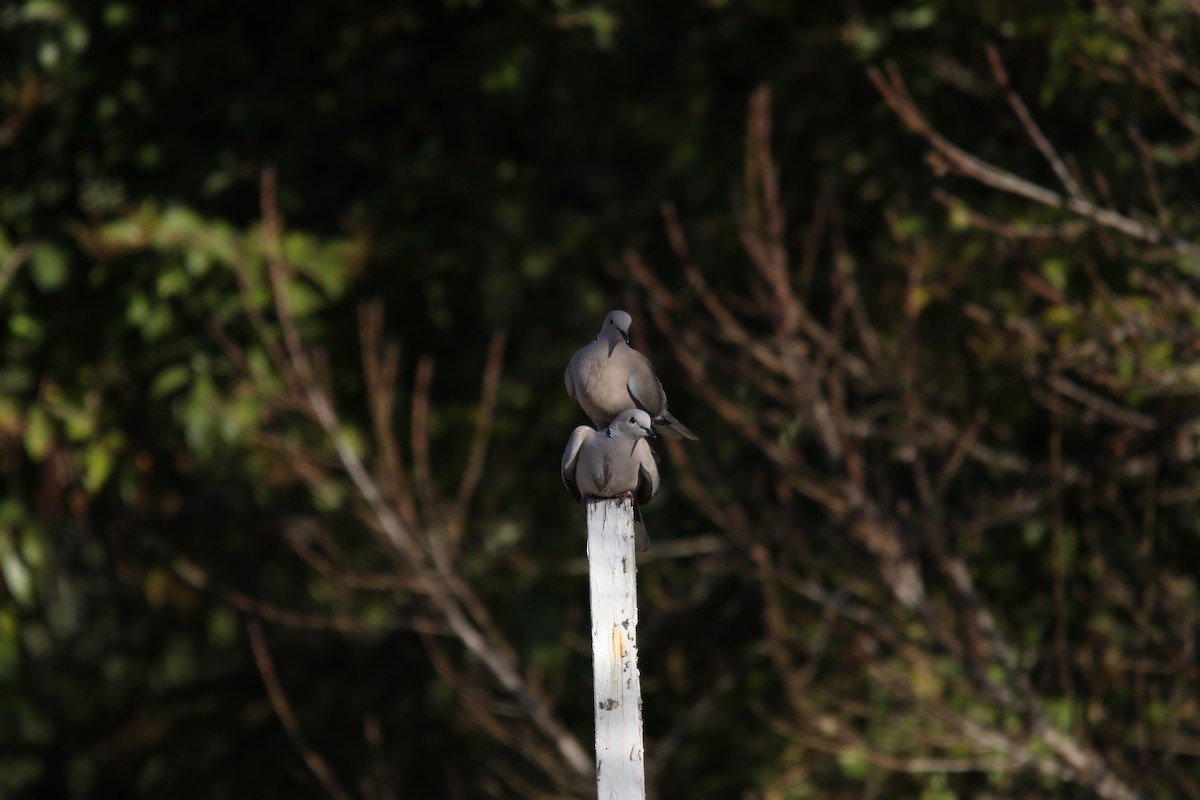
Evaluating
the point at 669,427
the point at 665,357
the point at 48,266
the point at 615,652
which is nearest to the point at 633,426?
the point at 669,427

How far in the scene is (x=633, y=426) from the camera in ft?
8.59

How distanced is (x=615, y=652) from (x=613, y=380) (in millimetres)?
438

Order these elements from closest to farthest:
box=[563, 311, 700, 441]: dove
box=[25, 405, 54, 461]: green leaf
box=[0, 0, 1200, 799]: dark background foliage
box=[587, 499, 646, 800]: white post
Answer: box=[587, 499, 646, 800]: white post, box=[563, 311, 700, 441]: dove, box=[0, 0, 1200, 799]: dark background foliage, box=[25, 405, 54, 461]: green leaf

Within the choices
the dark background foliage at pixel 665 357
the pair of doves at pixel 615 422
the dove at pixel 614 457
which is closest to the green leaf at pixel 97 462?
the dark background foliage at pixel 665 357

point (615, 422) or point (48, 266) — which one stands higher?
point (48, 266)

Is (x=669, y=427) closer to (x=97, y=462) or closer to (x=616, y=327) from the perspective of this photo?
(x=616, y=327)

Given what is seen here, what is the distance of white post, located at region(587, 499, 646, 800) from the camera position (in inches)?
102

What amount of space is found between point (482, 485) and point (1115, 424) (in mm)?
2175

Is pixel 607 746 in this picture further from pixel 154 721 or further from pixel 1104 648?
pixel 154 721

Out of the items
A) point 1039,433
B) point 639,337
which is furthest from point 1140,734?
point 639,337

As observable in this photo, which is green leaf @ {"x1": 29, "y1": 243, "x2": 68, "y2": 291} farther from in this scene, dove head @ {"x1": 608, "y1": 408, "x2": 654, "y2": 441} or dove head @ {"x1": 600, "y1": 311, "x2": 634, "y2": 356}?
dove head @ {"x1": 608, "y1": 408, "x2": 654, "y2": 441}

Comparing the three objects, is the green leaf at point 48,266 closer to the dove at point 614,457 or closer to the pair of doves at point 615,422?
the pair of doves at point 615,422

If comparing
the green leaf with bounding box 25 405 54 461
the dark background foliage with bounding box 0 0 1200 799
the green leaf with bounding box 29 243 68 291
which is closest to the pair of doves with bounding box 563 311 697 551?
the dark background foliage with bounding box 0 0 1200 799

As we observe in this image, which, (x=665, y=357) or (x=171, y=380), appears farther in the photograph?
(x=665, y=357)
